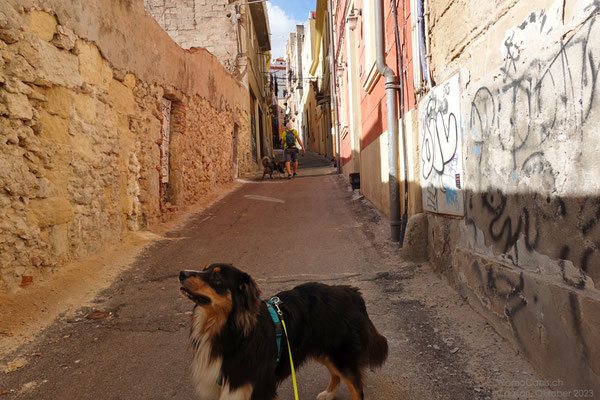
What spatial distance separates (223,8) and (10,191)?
1342 centimetres

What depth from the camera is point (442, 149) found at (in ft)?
13.8

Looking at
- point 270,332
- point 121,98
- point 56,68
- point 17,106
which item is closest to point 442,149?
point 270,332

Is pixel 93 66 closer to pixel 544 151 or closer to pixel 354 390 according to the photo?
pixel 354 390

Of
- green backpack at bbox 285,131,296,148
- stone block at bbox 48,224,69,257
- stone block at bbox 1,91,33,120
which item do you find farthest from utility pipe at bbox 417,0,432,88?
green backpack at bbox 285,131,296,148

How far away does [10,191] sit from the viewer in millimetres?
3916

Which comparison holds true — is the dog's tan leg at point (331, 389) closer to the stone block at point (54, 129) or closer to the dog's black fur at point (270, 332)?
the dog's black fur at point (270, 332)

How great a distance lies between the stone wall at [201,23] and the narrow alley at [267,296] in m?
10.7

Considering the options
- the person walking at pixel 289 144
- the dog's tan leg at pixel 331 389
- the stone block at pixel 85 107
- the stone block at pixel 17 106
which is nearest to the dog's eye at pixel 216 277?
the dog's tan leg at pixel 331 389

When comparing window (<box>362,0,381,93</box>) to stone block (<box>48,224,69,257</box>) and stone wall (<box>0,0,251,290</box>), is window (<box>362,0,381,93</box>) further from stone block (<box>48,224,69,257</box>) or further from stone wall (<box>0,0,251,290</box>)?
stone block (<box>48,224,69,257</box>)

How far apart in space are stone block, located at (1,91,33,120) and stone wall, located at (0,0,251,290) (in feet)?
Result: 0.04

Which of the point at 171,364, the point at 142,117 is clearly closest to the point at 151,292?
the point at 171,364

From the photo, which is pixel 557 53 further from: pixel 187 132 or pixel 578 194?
pixel 187 132

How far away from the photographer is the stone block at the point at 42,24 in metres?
4.34

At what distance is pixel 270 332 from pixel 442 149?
292 cm
